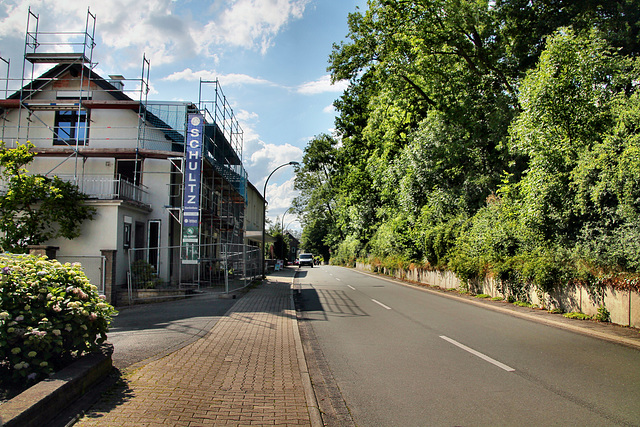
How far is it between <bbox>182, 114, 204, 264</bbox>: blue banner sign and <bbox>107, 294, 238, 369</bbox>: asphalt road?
13.3 ft

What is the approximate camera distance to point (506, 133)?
19.0m

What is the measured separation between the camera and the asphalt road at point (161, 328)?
684cm

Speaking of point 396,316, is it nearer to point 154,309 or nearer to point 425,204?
point 154,309

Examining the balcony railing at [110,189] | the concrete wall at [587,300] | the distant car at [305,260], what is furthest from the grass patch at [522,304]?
the distant car at [305,260]

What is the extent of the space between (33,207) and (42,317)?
47.7 feet

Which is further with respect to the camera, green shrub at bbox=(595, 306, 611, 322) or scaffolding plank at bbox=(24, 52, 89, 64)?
scaffolding plank at bbox=(24, 52, 89, 64)

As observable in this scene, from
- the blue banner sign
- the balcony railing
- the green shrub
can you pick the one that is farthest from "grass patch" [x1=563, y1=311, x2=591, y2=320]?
the balcony railing

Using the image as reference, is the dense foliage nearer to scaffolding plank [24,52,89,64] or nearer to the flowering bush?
the flowering bush

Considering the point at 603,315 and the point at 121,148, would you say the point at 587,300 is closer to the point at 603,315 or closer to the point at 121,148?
the point at 603,315

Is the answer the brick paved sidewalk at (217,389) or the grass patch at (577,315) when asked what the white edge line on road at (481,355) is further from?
the grass patch at (577,315)

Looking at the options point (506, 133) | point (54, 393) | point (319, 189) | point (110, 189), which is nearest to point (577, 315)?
point (506, 133)

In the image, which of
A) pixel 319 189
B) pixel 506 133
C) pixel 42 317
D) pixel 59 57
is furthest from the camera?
pixel 319 189

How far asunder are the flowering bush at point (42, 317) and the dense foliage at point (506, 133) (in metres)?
10.3

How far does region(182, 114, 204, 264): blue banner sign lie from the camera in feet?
59.2
